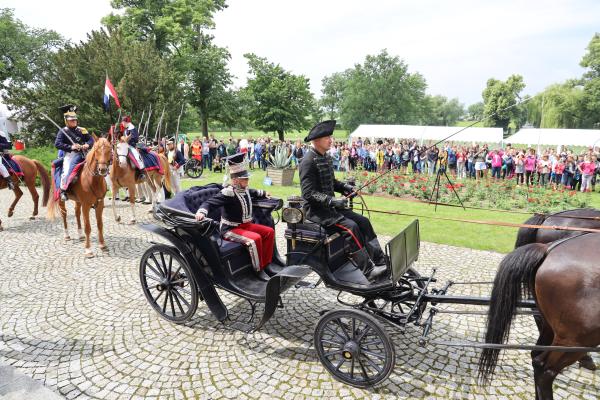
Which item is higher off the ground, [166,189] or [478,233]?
[166,189]

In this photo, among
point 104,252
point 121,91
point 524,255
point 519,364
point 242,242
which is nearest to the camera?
point 524,255

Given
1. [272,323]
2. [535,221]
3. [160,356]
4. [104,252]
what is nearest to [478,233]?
[535,221]

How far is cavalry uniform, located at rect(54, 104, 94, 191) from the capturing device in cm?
785

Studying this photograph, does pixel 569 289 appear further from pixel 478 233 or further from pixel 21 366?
pixel 478 233

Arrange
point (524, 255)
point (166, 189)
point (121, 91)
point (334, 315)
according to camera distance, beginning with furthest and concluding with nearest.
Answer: point (121, 91) → point (166, 189) → point (334, 315) → point (524, 255)

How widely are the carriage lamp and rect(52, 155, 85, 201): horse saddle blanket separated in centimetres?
578

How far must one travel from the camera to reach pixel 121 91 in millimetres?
21047

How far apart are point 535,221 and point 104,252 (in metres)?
7.73

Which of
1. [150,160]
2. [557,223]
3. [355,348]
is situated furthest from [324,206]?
[150,160]

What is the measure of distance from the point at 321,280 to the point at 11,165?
10357mm

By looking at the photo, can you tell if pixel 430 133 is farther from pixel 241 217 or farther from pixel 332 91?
pixel 332 91

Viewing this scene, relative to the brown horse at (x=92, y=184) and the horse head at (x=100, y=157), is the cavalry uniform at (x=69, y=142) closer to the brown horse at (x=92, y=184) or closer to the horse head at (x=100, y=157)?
the brown horse at (x=92, y=184)

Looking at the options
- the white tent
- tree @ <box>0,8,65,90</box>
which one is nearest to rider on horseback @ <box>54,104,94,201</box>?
the white tent

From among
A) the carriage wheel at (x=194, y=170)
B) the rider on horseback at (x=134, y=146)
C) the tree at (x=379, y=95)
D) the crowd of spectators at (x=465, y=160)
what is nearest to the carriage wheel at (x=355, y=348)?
the rider on horseback at (x=134, y=146)
